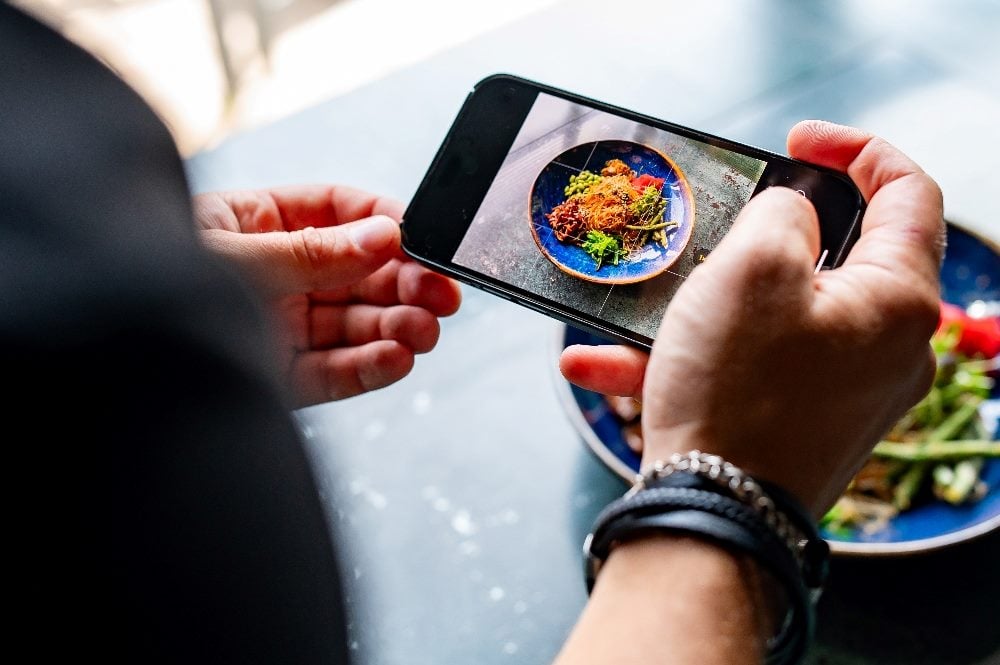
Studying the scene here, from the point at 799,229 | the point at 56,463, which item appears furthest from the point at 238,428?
the point at 799,229

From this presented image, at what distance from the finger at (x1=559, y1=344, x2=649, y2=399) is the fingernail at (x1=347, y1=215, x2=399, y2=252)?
17 centimetres

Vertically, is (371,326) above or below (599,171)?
below

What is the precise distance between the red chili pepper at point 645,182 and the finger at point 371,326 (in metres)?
0.22

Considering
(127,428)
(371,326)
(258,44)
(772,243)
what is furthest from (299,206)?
(258,44)

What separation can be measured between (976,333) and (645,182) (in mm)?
354

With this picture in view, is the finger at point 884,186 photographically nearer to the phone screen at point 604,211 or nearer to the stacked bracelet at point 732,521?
the phone screen at point 604,211

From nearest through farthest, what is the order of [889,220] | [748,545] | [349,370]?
[748,545] < [889,220] < [349,370]

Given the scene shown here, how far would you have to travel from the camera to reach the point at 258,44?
54.9 inches

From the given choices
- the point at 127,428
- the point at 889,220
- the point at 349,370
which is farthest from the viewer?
the point at 349,370

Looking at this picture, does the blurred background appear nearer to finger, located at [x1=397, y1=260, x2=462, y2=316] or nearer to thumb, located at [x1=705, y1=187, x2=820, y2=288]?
finger, located at [x1=397, y1=260, x2=462, y2=316]

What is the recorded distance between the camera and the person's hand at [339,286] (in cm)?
62

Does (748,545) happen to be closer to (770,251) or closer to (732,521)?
(732,521)

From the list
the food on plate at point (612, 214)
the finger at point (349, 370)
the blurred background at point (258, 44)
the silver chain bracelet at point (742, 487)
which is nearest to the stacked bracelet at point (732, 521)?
the silver chain bracelet at point (742, 487)

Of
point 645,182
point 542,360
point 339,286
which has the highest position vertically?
point 645,182
